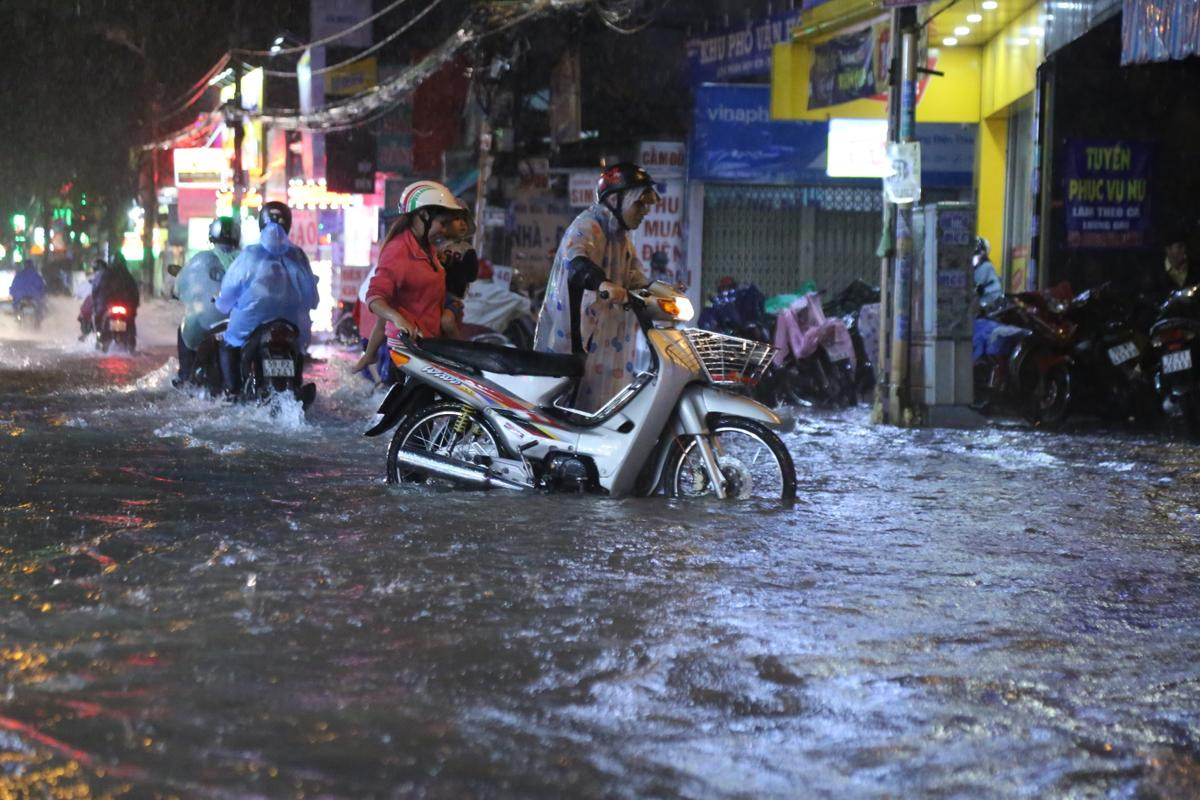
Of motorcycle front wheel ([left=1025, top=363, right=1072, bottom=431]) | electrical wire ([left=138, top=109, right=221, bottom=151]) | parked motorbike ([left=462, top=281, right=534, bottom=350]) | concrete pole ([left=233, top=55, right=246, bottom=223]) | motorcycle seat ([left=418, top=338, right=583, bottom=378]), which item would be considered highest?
electrical wire ([left=138, top=109, right=221, bottom=151])

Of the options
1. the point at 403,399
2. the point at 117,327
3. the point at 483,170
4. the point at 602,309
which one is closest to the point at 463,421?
the point at 403,399

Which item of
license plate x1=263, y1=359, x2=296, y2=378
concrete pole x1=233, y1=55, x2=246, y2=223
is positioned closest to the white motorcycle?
license plate x1=263, y1=359, x2=296, y2=378

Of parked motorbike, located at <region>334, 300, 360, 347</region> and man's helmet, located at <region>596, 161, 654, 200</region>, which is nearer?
man's helmet, located at <region>596, 161, 654, 200</region>

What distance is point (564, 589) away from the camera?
5.64 metres

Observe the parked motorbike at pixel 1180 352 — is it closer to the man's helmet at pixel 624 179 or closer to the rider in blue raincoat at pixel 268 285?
the man's helmet at pixel 624 179

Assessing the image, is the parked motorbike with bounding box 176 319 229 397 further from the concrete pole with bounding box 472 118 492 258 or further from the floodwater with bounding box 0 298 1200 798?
the concrete pole with bounding box 472 118 492 258

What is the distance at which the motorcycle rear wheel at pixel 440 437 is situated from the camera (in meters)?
8.03

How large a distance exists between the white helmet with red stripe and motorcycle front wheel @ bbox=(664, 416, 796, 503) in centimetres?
227

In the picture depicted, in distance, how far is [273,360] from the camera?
1172cm

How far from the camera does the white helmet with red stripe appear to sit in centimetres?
898

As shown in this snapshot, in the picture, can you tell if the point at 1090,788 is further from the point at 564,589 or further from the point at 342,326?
the point at 342,326

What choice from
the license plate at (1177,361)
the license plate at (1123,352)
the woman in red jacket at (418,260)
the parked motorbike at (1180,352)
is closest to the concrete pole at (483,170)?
the license plate at (1123,352)

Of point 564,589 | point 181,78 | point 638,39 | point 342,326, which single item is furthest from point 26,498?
point 181,78

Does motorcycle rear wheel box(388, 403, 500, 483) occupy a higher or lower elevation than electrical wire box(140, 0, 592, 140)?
lower
